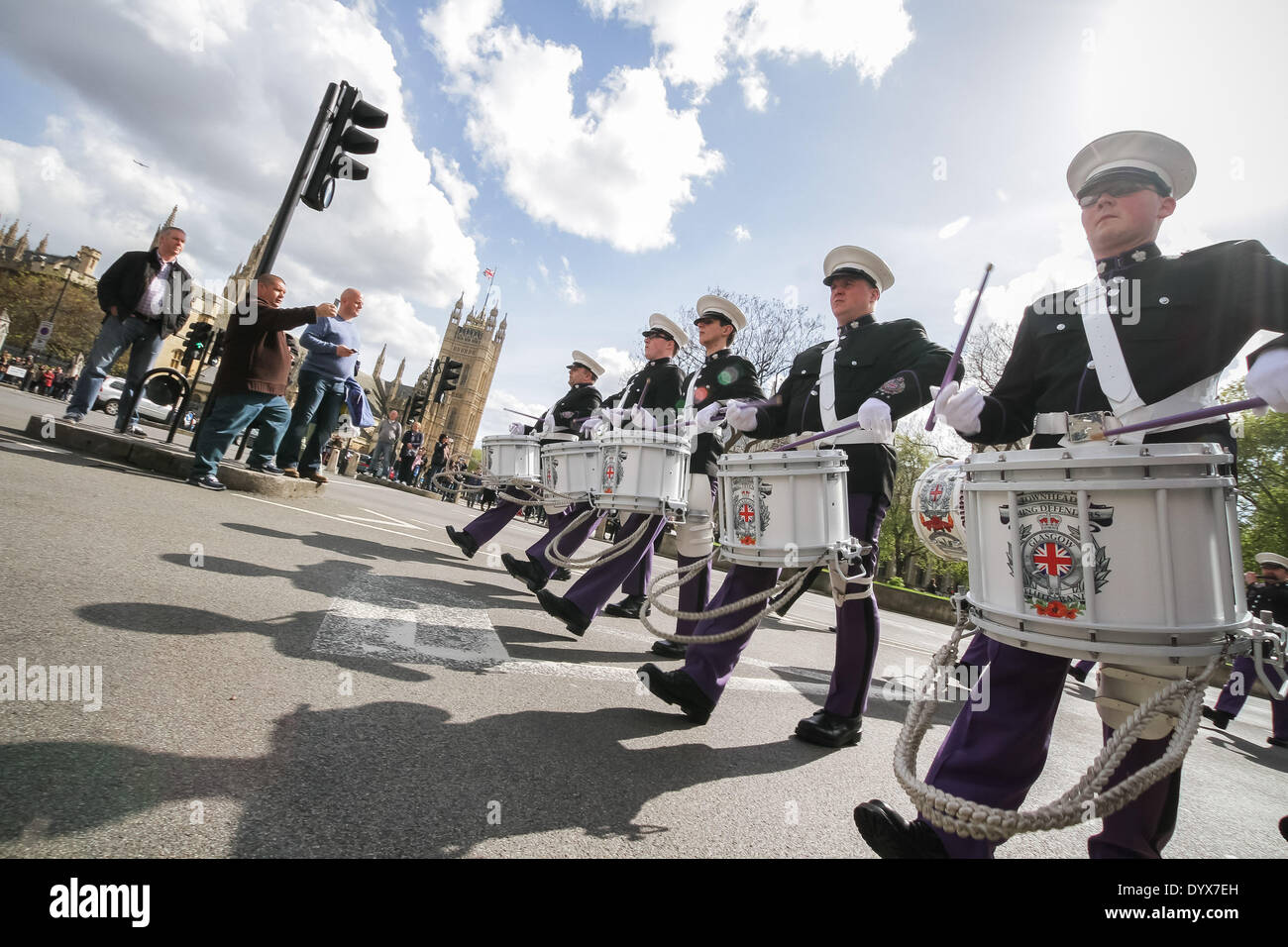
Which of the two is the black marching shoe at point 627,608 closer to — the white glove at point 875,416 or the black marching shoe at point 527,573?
the black marching shoe at point 527,573

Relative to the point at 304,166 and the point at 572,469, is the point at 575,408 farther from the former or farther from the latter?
the point at 304,166

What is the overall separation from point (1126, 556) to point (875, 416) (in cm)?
147

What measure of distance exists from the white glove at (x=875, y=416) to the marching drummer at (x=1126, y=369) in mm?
716

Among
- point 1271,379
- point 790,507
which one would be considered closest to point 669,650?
point 790,507

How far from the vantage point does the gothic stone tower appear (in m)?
98.4

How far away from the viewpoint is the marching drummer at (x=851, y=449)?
274cm

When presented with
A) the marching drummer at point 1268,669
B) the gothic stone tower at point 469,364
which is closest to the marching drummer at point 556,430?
the marching drummer at point 1268,669

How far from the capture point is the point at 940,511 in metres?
6.95

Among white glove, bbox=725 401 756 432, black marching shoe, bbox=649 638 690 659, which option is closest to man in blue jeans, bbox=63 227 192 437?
black marching shoe, bbox=649 638 690 659

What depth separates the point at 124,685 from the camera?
180cm

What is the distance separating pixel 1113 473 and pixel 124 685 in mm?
2611
